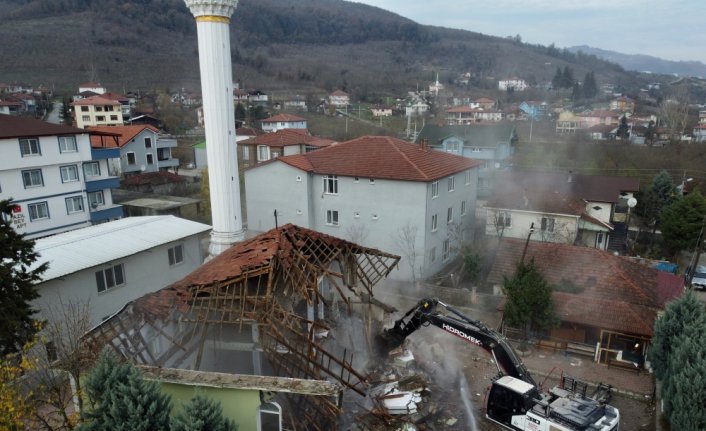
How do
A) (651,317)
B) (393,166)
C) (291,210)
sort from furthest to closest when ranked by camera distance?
(291,210) → (393,166) → (651,317)

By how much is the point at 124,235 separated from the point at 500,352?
14852 millimetres

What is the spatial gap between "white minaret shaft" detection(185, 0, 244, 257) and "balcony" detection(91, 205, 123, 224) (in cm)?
1013

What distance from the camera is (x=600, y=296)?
56.1ft

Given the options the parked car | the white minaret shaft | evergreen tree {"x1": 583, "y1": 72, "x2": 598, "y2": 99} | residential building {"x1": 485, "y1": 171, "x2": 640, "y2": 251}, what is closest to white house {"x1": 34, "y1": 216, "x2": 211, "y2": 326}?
the white minaret shaft

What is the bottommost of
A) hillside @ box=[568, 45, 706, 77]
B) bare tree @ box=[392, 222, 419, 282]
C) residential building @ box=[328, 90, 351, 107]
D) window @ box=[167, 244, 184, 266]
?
bare tree @ box=[392, 222, 419, 282]

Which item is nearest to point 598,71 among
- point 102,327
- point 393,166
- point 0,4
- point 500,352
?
point 393,166

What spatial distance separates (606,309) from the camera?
16016 mm

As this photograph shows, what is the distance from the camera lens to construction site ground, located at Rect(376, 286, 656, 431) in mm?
12875

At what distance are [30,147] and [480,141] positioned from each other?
3680 cm

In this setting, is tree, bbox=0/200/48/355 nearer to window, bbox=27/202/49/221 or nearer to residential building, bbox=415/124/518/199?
window, bbox=27/202/49/221

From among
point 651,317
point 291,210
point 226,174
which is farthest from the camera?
point 291,210

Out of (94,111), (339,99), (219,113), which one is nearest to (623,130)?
(219,113)

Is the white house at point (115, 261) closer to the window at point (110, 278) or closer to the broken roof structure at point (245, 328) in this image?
the window at point (110, 278)

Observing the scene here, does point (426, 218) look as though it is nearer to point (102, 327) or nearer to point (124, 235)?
point (124, 235)
